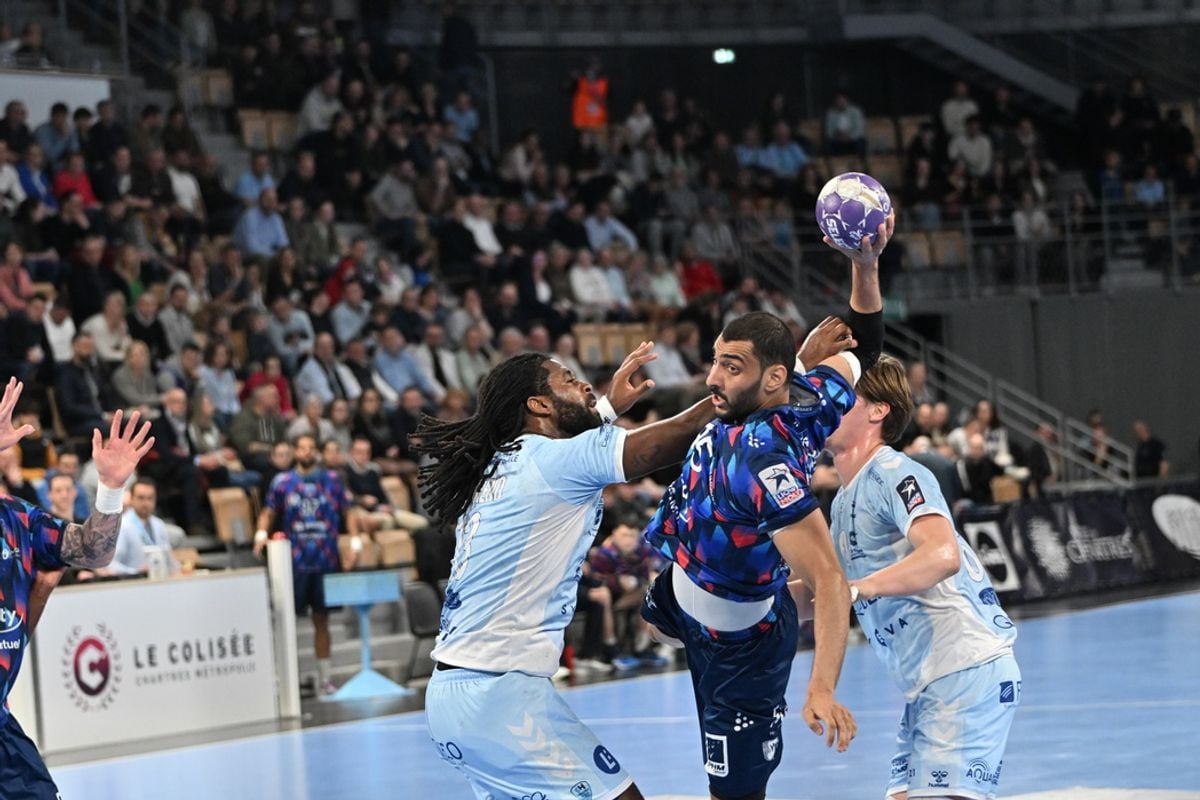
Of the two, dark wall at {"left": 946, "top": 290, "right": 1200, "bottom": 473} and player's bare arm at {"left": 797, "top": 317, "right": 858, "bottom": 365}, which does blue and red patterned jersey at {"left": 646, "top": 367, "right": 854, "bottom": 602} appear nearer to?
player's bare arm at {"left": 797, "top": 317, "right": 858, "bottom": 365}

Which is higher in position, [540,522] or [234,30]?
[234,30]

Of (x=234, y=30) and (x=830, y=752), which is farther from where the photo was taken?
(x=234, y=30)

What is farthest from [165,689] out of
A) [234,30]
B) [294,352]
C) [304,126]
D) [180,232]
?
[234,30]

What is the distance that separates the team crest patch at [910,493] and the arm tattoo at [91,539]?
2.41 meters

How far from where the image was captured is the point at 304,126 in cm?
2144

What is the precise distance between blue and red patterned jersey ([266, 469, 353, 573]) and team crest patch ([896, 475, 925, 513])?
9.92 m

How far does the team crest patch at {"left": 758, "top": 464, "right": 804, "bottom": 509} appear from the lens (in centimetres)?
473

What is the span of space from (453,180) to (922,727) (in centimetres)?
1726

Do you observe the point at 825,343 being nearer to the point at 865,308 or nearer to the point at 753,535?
the point at 865,308

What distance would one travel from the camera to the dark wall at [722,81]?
2741 centimetres

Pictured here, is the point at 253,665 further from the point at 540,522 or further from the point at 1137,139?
the point at 1137,139

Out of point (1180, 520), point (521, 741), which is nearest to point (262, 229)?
point (1180, 520)

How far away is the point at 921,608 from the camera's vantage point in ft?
18.0

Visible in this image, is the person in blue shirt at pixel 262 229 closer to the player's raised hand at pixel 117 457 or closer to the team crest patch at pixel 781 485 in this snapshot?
the player's raised hand at pixel 117 457
